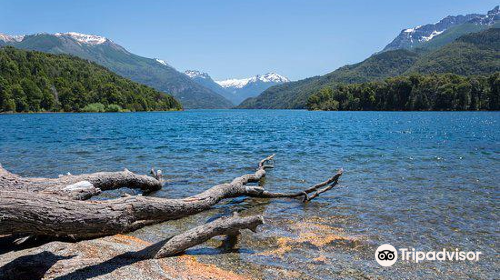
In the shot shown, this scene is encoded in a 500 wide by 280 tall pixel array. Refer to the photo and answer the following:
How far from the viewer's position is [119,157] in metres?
27.9

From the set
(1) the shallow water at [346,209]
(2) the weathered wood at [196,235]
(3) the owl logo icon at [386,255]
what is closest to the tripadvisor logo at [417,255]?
(3) the owl logo icon at [386,255]

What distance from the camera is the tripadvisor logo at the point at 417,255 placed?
915 cm

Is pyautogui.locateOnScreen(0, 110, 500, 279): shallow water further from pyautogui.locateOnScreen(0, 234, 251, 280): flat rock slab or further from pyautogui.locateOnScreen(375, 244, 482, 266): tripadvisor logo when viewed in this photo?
pyautogui.locateOnScreen(0, 234, 251, 280): flat rock slab

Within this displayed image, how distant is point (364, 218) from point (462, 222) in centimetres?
330

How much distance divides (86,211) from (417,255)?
853 cm

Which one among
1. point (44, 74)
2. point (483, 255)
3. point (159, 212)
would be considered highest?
point (44, 74)

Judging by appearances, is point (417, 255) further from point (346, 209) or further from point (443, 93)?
point (443, 93)

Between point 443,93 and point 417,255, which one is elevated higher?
point 443,93

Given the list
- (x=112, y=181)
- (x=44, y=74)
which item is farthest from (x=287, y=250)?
(x=44, y=74)

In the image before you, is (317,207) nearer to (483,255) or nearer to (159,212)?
(483,255)

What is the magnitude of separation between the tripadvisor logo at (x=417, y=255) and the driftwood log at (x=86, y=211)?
11.5 ft

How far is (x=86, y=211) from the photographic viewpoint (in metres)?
6.73

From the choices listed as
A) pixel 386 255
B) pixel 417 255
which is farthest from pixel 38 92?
pixel 417 255

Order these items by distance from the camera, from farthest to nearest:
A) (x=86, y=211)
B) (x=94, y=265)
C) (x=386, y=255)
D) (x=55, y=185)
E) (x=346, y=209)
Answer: (x=346, y=209), (x=386, y=255), (x=55, y=185), (x=94, y=265), (x=86, y=211)
